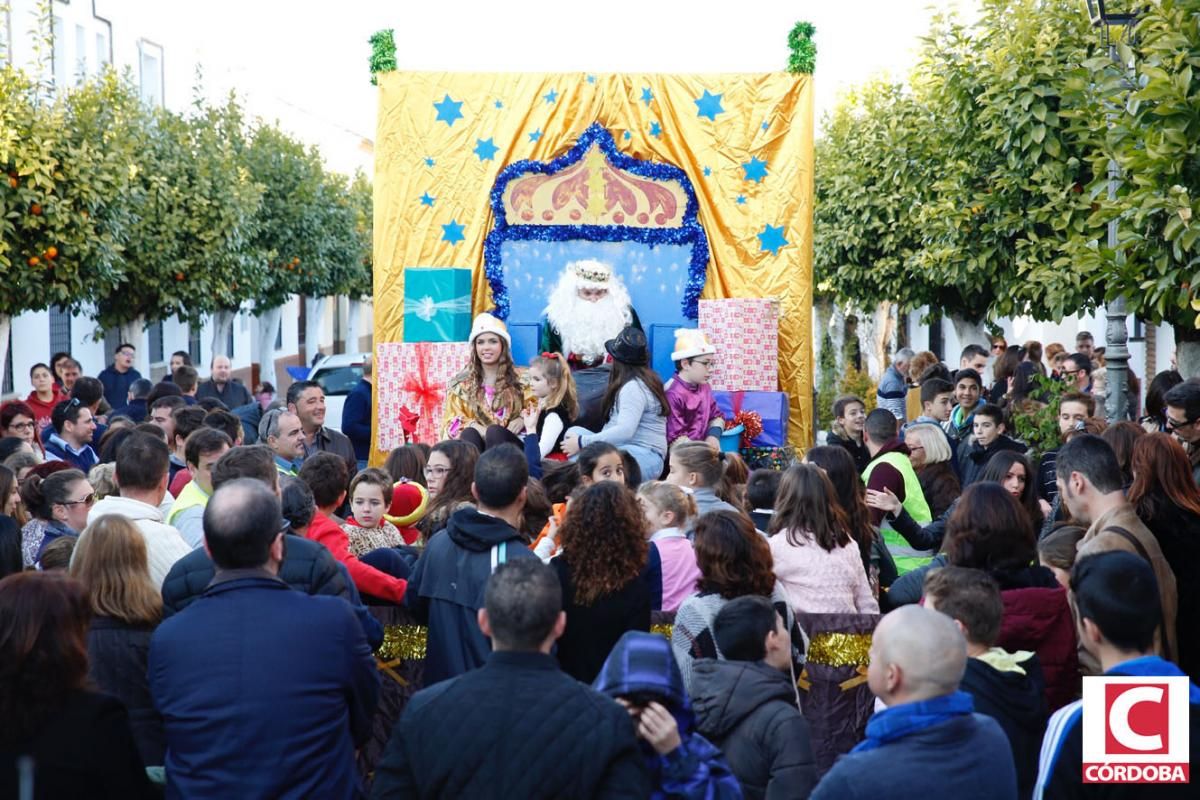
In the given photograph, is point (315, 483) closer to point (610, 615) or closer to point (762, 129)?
point (610, 615)

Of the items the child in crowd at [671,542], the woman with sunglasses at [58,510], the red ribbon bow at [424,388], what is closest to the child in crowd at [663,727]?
the child in crowd at [671,542]

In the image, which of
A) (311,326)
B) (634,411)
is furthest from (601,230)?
(311,326)

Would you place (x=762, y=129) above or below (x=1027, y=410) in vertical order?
above

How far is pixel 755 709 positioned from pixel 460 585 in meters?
1.36

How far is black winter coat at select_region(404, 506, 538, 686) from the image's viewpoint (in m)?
5.21

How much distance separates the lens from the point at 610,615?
5.00 meters

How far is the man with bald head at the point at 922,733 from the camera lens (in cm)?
348

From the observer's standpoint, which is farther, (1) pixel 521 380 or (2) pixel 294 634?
(1) pixel 521 380

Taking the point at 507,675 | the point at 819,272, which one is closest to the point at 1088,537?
the point at 507,675

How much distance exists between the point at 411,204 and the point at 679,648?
8.69m

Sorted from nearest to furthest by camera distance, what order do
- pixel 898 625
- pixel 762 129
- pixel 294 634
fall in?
pixel 898 625
pixel 294 634
pixel 762 129

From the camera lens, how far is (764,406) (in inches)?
493

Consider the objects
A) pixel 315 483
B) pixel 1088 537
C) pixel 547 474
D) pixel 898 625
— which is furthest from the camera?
pixel 547 474

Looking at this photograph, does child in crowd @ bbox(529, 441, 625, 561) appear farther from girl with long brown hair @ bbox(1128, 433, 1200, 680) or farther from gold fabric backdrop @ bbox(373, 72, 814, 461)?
gold fabric backdrop @ bbox(373, 72, 814, 461)
